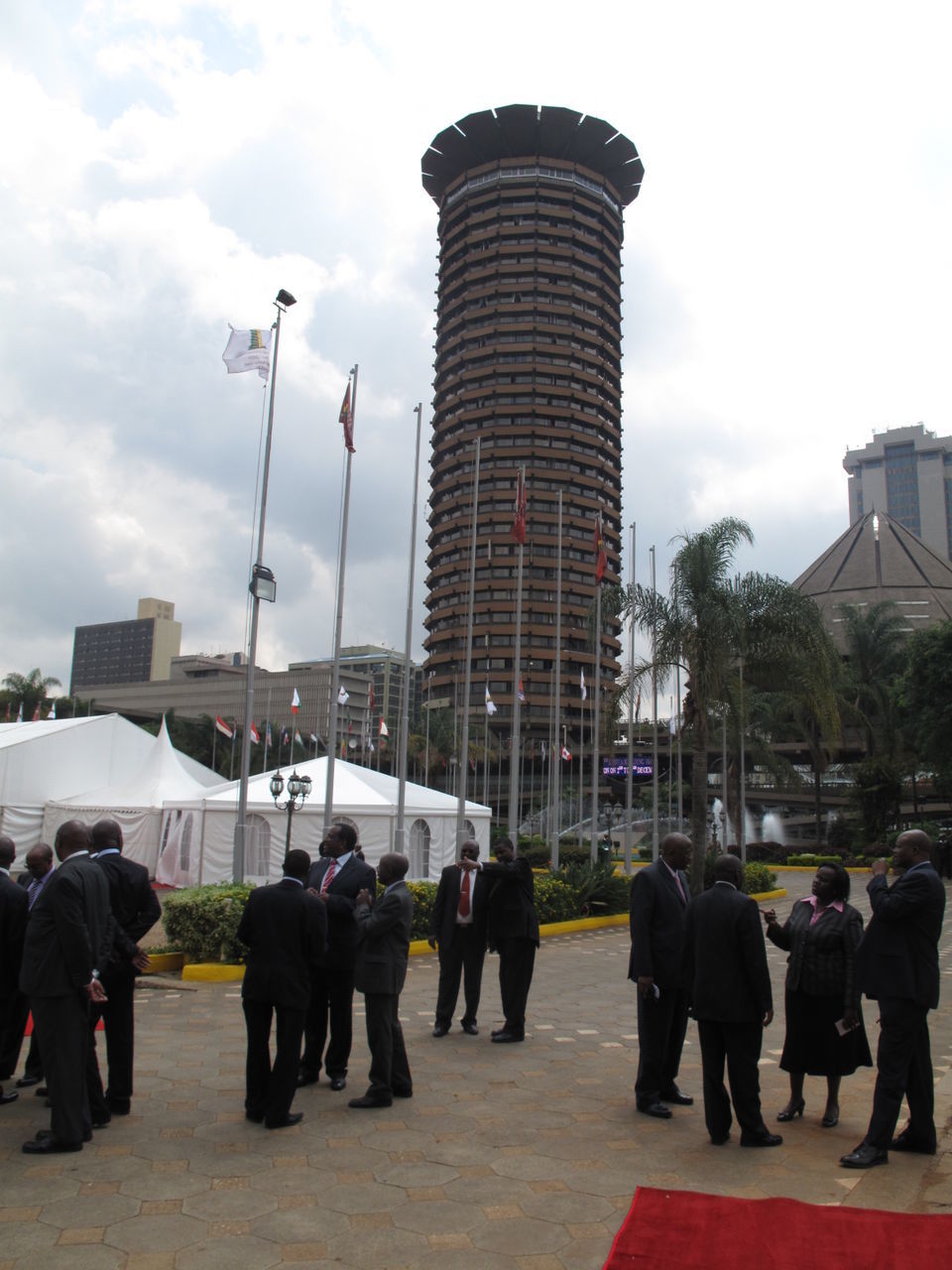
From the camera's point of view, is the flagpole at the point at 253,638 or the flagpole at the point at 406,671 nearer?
the flagpole at the point at 253,638

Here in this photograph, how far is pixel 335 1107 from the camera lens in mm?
6367

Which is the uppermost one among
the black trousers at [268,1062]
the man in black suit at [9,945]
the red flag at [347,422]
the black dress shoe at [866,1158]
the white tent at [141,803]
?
the red flag at [347,422]

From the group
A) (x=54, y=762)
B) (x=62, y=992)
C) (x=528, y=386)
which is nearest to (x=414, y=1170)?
(x=62, y=992)

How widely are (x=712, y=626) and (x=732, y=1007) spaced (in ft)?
51.4

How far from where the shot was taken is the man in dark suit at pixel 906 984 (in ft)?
18.0

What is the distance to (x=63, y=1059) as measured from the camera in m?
5.35

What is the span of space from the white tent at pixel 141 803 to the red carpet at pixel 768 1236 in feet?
75.2

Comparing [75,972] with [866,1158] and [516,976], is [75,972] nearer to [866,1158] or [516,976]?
[516,976]

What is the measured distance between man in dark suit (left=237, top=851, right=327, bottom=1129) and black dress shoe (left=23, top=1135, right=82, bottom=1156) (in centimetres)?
110

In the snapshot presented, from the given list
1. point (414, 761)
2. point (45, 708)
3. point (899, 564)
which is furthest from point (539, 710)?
point (45, 708)

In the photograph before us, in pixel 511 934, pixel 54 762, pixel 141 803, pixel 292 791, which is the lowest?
pixel 511 934

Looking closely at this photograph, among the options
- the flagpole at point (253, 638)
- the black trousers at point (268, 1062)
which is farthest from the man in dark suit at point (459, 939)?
the flagpole at point (253, 638)

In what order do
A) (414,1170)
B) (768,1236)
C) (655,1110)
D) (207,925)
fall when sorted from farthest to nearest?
(207,925) < (655,1110) < (414,1170) < (768,1236)

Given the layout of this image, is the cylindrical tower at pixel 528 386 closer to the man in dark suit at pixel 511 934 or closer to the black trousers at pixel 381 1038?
the man in dark suit at pixel 511 934
